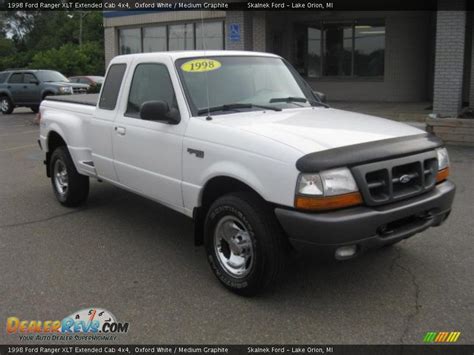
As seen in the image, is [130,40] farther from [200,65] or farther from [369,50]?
[200,65]

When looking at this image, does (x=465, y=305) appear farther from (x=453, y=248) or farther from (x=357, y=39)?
(x=357, y=39)

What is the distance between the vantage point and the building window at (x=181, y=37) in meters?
19.8

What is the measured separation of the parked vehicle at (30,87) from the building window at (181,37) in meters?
3.85

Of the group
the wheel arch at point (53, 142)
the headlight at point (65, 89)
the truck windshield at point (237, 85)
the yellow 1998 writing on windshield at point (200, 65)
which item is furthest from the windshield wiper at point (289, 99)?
the headlight at point (65, 89)

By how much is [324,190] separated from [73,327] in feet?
6.47

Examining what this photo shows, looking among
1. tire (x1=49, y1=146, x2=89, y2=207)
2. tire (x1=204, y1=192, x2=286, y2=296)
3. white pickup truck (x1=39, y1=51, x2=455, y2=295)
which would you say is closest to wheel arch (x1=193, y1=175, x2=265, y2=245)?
white pickup truck (x1=39, y1=51, x2=455, y2=295)

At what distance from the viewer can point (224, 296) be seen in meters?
4.05

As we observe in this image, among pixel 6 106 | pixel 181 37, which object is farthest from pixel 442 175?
pixel 6 106

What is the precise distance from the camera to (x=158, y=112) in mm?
4320

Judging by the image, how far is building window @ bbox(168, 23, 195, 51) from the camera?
65.0ft

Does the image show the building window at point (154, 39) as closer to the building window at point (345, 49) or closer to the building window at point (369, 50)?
the building window at point (345, 49)

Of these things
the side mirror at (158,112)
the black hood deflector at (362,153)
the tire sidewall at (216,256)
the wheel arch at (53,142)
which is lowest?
the tire sidewall at (216,256)
